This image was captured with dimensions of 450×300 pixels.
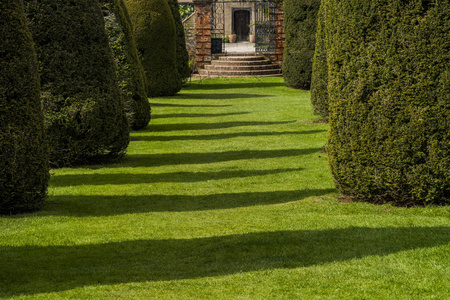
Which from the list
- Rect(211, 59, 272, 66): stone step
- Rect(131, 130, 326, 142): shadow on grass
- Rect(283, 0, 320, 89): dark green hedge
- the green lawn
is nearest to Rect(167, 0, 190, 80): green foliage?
Rect(283, 0, 320, 89): dark green hedge

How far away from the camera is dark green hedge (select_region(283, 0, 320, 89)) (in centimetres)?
2330

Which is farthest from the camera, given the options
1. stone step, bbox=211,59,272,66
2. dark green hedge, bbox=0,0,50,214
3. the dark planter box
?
the dark planter box

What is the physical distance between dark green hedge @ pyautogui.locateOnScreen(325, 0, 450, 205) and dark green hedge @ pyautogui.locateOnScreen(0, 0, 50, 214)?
3.88m

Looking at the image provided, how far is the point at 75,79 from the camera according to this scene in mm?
11039

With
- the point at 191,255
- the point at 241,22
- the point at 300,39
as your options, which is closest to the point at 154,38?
the point at 300,39

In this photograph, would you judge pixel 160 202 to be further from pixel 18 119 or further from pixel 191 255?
pixel 191 255

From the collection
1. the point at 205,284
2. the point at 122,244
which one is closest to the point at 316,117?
the point at 122,244

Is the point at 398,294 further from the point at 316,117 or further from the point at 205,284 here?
the point at 316,117

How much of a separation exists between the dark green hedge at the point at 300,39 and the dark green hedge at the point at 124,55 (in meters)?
10.2

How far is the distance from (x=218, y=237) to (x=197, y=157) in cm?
554

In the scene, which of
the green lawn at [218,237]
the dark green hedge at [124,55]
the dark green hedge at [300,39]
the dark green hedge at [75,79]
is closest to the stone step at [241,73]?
the dark green hedge at [300,39]

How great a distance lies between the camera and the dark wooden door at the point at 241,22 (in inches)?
2170

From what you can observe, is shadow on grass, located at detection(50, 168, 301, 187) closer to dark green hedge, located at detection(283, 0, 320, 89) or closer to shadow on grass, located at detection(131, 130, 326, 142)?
shadow on grass, located at detection(131, 130, 326, 142)

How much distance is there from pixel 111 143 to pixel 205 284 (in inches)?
258
